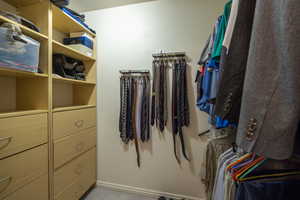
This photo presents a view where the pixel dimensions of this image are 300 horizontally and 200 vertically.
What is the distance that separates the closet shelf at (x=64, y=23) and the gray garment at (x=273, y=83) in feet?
5.24

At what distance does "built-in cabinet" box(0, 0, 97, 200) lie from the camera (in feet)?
2.94

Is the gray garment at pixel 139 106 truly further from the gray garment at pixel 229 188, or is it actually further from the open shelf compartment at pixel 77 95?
the gray garment at pixel 229 188

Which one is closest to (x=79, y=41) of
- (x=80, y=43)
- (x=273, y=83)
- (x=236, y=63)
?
(x=80, y=43)

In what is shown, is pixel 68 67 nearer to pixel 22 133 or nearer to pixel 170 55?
pixel 22 133

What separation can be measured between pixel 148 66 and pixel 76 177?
1546 millimetres

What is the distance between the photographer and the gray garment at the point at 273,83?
1.11ft

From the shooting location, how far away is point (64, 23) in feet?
4.80

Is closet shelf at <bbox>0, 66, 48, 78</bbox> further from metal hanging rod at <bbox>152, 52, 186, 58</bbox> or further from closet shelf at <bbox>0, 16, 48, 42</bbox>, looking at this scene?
metal hanging rod at <bbox>152, 52, 186, 58</bbox>

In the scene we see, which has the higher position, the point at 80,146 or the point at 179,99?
the point at 179,99

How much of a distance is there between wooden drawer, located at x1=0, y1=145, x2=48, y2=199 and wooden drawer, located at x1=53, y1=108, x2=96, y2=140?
178 millimetres

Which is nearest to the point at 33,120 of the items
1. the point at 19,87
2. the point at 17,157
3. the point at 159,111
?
the point at 17,157

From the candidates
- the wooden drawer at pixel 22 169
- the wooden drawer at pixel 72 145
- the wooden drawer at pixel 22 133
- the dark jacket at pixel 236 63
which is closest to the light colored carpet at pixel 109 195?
the wooden drawer at pixel 72 145

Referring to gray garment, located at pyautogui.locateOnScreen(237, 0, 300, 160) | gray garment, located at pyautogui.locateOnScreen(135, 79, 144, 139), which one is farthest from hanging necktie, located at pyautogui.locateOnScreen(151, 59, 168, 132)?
gray garment, located at pyautogui.locateOnScreen(237, 0, 300, 160)

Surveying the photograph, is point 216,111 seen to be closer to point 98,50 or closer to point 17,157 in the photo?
point 17,157
